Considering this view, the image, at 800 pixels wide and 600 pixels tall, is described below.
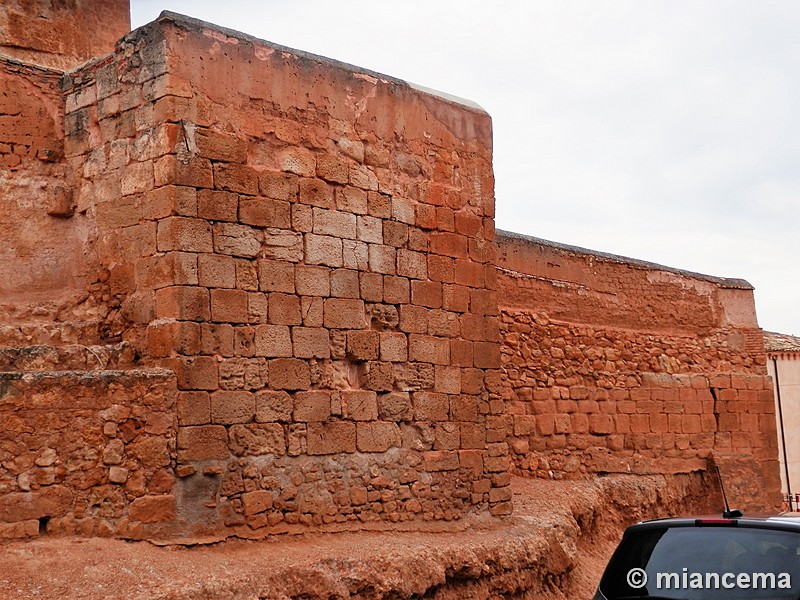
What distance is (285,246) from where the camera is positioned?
860 centimetres

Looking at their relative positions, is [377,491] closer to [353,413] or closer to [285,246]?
[353,413]

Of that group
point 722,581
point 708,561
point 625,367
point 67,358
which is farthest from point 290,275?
point 625,367

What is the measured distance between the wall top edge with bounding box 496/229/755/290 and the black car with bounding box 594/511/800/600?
290 inches

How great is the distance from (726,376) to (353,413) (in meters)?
→ 8.60

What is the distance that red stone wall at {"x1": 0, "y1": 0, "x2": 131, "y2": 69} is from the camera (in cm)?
1062

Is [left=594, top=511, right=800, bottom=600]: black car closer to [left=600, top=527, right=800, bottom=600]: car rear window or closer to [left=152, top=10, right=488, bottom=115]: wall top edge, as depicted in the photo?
[left=600, top=527, right=800, bottom=600]: car rear window

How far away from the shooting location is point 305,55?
9.06 metres

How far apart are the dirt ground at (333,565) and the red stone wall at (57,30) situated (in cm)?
522

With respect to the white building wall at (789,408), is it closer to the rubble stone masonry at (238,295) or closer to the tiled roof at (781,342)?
the tiled roof at (781,342)

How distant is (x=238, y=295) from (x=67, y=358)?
1.26 meters

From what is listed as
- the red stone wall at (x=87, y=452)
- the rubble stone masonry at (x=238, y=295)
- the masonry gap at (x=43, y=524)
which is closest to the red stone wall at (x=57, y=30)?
the rubble stone masonry at (x=238, y=295)

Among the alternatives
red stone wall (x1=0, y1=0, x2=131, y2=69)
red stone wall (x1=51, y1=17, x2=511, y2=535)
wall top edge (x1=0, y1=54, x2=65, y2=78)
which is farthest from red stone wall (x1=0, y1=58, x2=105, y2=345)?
red stone wall (x1=0, y1=0, x2=131, y2=69)

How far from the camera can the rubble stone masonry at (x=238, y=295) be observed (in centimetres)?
762

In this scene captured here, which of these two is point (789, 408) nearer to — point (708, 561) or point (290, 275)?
point (290, 275)
